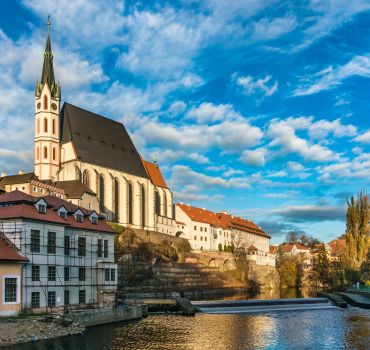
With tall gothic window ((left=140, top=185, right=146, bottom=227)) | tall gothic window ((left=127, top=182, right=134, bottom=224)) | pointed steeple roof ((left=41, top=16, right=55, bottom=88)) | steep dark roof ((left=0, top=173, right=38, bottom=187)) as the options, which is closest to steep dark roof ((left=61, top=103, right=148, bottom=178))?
tall gothic window ((left=140, top=185, right=146, bottom=227))

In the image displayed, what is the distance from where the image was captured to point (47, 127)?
98.6 metres

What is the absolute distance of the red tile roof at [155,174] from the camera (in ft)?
405

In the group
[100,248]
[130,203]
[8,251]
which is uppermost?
[130,203]

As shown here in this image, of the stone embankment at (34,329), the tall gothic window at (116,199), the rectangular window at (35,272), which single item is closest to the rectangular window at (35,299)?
the rectangular window at (35,272)

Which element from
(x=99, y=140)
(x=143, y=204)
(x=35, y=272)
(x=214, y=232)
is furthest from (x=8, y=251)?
(x=214, y=232)

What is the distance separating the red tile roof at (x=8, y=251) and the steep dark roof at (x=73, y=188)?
4815 cm

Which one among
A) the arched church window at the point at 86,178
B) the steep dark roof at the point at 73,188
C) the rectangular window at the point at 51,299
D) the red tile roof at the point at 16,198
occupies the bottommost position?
the rectangular window at the point at 51,299

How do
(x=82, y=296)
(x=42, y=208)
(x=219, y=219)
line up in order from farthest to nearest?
1. (x=219, y=219)
2. (x=82, y=296)
3. (x=42, y=208)

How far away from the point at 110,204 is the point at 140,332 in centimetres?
6422

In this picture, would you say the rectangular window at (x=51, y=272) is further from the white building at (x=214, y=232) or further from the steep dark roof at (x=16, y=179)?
the white building at (x=214, y=232)

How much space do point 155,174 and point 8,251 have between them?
87.4m

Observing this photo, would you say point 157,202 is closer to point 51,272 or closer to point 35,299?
point 51,272

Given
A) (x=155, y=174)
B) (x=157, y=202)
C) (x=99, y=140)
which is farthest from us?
(x=155, y=174)

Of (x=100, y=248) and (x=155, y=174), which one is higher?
(x=155, y=174)
